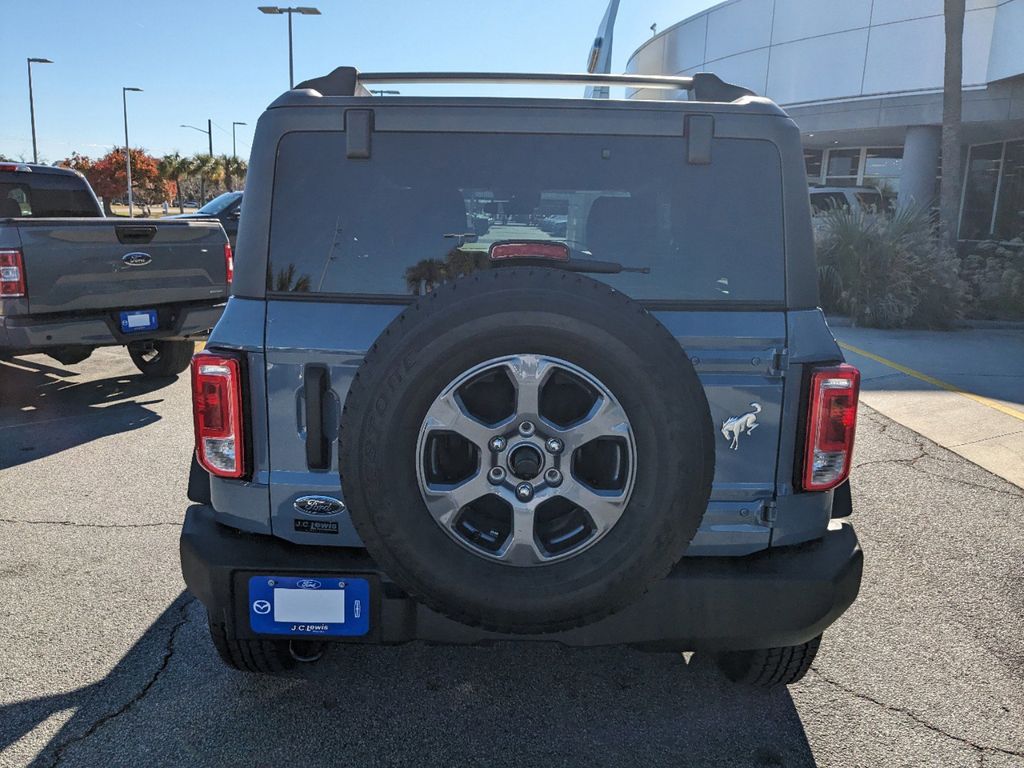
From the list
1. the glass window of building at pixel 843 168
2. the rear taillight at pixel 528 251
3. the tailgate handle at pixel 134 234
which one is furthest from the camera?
the glass window of building at pixel 843 168

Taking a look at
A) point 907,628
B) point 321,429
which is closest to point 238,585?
point 321,429

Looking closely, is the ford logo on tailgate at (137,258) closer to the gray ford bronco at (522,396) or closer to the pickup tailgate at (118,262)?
the pickup tailgate at (118,262)

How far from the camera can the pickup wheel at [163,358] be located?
7988 mm

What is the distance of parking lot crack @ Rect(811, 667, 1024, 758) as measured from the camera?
8.79 feet

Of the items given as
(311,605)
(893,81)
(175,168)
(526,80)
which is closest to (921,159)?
(893,81)

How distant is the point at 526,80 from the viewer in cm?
324

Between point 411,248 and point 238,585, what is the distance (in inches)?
44.8

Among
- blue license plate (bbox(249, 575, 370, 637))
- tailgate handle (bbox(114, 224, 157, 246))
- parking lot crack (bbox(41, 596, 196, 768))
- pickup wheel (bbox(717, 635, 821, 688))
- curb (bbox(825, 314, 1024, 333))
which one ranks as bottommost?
→ parking lot crack (bbox(41, 596, 196, 768))

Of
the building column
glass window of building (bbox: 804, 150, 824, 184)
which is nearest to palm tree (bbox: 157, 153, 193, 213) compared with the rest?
glass window of building (bbox: 804, 150, 824, 184)

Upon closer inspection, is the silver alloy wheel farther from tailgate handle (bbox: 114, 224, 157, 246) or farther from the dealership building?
the dealership building

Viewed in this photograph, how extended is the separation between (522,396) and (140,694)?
1884 millimetres

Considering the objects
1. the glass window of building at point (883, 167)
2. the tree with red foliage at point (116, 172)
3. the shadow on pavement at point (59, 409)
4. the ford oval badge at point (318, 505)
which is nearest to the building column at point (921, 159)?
the glass window of building at point (883, 167)

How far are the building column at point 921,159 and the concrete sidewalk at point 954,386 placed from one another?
36.3 ft

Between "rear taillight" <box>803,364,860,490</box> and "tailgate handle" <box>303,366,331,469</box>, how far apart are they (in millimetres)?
1451
